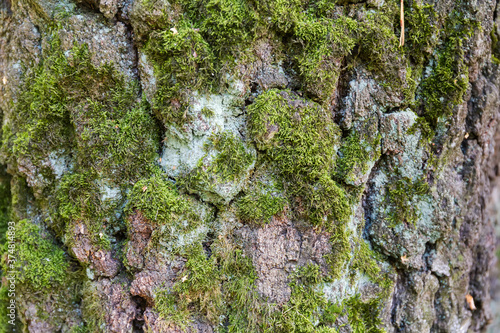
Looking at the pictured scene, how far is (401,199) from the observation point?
1.75 metres

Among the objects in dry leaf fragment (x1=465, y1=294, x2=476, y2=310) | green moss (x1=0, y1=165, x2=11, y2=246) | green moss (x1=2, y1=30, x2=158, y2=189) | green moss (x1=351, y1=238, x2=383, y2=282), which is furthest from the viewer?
dry leaf fragment (x1=465, y1=294, x2=476, y2=310)

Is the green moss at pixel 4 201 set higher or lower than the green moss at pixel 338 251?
lower

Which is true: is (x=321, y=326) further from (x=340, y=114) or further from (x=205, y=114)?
(x=205, y=114)

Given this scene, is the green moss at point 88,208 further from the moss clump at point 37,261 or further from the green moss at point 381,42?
the green moss at point 381,42

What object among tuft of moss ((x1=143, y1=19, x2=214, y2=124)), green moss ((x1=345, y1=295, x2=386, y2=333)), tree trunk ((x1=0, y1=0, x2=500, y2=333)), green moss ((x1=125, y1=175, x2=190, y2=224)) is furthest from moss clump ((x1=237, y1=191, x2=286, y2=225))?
green moss ((x1=345, y1=295, x2=386, y2=333))

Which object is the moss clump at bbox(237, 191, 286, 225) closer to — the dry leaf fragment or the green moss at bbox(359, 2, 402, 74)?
the green moss at bbox(359, 2, 402, 74)

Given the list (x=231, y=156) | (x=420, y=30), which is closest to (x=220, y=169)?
(x=231, y=156)

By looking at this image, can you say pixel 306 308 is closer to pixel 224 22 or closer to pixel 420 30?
pixel 224 22

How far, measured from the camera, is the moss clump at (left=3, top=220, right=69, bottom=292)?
1695mm

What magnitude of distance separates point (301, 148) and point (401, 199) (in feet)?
2.17

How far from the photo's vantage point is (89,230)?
5.27 ft

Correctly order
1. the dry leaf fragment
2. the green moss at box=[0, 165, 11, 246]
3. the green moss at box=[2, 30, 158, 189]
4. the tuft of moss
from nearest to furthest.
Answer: the tuft of moss → the green moss at box=[2, 30, 158, 189] → the green moss at box=[0, 165, 11, 246] → the dry leaf fragment

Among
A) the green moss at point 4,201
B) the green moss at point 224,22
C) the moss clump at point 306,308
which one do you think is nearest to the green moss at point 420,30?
the green moss at point 224,22

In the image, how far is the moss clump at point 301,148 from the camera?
1.52 m
